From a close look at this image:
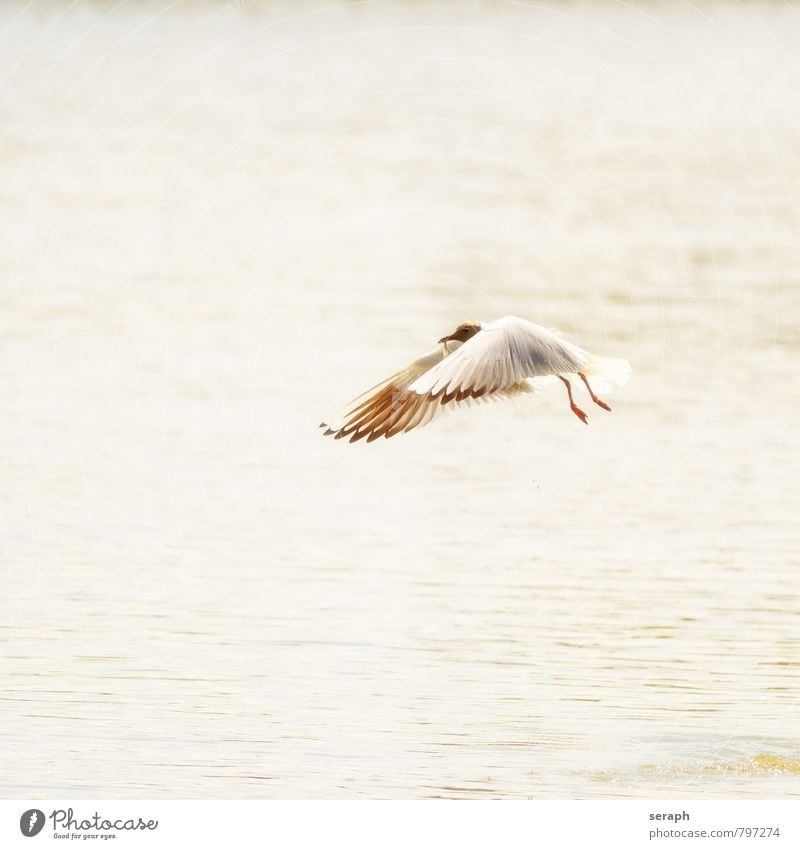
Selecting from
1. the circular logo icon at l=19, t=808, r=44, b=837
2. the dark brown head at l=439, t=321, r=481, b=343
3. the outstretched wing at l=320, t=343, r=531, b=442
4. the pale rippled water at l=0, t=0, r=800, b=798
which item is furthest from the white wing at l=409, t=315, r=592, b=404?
the circular logo icon at l=19, t=808, r=44, b=837

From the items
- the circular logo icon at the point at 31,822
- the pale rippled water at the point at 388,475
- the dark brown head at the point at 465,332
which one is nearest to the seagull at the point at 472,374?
the dark brown head at the point at 465,332

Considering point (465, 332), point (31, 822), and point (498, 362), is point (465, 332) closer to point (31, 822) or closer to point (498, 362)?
point (498, 362)

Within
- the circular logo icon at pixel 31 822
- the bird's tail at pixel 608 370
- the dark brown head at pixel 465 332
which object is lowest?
the circular logo icon at pixel 31 822

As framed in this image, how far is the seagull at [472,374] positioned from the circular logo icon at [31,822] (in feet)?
6.86

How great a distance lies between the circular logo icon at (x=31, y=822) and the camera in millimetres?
8531

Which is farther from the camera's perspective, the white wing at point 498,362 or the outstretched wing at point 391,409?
the outstretched wing at point 391,409

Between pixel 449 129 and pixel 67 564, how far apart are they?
16178mm

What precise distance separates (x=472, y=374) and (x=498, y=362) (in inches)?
7.4

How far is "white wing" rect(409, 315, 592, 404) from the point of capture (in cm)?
854

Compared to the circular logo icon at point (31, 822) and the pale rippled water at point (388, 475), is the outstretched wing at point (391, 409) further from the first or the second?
the circular logo icon at point (31, 822)

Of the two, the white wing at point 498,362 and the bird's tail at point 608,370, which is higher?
the bird's tail at point 608,370

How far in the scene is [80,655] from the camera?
33.9ft

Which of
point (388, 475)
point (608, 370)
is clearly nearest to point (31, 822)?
point (608, 370)

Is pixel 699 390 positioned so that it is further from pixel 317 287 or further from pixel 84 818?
pixel 84 818
